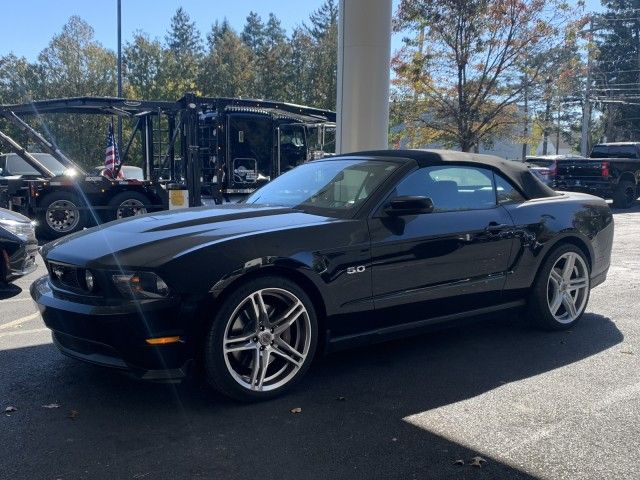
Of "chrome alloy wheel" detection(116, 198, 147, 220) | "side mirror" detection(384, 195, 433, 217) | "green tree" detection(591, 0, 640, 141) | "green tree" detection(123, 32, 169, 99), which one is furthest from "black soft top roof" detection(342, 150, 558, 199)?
"green tree" detection(591, 0, 640, 141)

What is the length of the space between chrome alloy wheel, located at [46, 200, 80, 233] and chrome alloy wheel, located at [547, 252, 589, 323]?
938 centimetres

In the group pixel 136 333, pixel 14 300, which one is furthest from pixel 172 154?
pixel 136 333

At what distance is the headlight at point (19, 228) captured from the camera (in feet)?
22.7

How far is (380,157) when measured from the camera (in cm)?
488

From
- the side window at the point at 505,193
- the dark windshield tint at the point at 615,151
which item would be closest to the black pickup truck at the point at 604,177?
the dark windshield tint at the point at 615,151

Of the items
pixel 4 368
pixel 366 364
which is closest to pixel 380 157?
pixel 366 364

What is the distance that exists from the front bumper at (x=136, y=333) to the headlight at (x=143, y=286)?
0.04 metres

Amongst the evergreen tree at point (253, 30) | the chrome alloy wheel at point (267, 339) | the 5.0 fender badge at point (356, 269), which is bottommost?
the chrome alloy wheel at point (267, 339)

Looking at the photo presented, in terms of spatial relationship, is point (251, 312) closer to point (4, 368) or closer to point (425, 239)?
point (425, 239)

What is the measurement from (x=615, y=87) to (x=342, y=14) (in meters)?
49.8

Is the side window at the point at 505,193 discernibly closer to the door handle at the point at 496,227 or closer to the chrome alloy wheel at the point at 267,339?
the door handle at the point at 496,227

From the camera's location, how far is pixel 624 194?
2005cm

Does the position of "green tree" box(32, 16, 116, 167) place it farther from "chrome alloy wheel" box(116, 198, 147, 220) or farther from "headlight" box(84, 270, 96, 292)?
"headlight" box(84, 270, 96, 292)

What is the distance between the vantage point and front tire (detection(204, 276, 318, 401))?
3.64 metres
